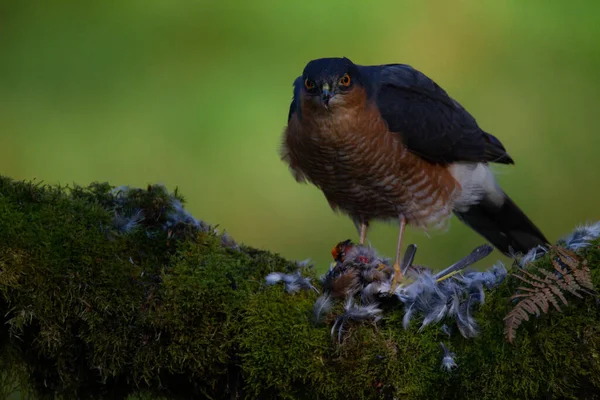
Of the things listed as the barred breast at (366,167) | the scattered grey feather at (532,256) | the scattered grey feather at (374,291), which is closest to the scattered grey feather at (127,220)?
the scattered grey feather at (374,291)

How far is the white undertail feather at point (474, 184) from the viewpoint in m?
4.14

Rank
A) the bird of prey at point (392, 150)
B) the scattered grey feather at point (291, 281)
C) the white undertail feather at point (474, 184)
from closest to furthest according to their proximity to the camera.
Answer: the scattered grey feather at point (291, 281), the bird of prey at point (392, 150), the white undertail feather at point (474, 184)

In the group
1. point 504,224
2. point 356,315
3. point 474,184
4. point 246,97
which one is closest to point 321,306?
point 356,315

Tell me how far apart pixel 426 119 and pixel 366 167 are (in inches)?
17.1

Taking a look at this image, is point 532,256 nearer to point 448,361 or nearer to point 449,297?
point 449,297

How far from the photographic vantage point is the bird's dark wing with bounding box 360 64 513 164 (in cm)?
390

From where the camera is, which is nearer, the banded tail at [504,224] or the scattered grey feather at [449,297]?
the scattered grey feather at [449,297]

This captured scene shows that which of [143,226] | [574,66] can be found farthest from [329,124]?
[574,66]

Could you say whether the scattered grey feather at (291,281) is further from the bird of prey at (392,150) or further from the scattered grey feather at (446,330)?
the bird of prey at (392,150)

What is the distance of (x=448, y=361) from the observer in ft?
7.80

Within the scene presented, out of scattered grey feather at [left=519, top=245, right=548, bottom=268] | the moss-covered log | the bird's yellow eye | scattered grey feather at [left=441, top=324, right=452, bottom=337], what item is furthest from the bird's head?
scattered grey feather at [left=441, top=324, right=452, bottom=337]

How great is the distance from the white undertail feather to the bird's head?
782 millimetres

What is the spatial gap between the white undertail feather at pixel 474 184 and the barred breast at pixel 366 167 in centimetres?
8

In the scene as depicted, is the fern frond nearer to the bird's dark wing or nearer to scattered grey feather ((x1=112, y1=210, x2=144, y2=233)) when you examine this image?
scattered grey feather ((x1=112, y1=210, x2=144, y2=233))
